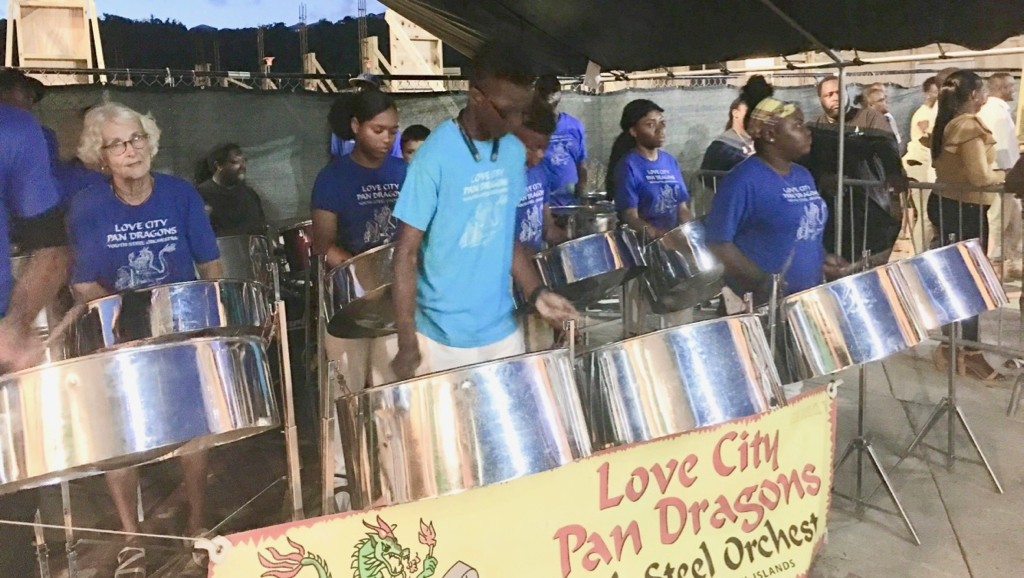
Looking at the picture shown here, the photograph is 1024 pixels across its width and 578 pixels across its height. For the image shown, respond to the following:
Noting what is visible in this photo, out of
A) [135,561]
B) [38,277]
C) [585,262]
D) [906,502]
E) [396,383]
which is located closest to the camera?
[396,383]

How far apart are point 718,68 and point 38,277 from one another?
2675 millimetres

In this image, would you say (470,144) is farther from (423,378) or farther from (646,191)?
(646,191)

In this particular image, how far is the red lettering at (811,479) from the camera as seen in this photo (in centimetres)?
151

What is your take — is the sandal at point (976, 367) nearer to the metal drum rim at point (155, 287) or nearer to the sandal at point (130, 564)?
Answer: the metal drum rim at point (155, 287)

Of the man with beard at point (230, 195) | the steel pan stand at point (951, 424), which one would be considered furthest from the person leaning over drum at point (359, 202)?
the steel pan stand at point (951, 424)

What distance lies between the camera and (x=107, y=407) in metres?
1.02

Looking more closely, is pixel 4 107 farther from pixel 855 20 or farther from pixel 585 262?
pixel 855 20

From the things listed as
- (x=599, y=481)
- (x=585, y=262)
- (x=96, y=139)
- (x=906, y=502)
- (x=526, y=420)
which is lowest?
(x=906, y=502)

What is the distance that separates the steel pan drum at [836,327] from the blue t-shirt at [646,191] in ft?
3.83

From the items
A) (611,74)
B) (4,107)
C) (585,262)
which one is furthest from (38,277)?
(611,74)

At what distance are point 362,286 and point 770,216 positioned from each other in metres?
0.90

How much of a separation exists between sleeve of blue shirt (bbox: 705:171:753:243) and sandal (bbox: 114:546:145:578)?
140 centimetres

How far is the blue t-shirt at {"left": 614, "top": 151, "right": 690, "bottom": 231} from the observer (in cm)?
269

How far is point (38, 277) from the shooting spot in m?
1.41
